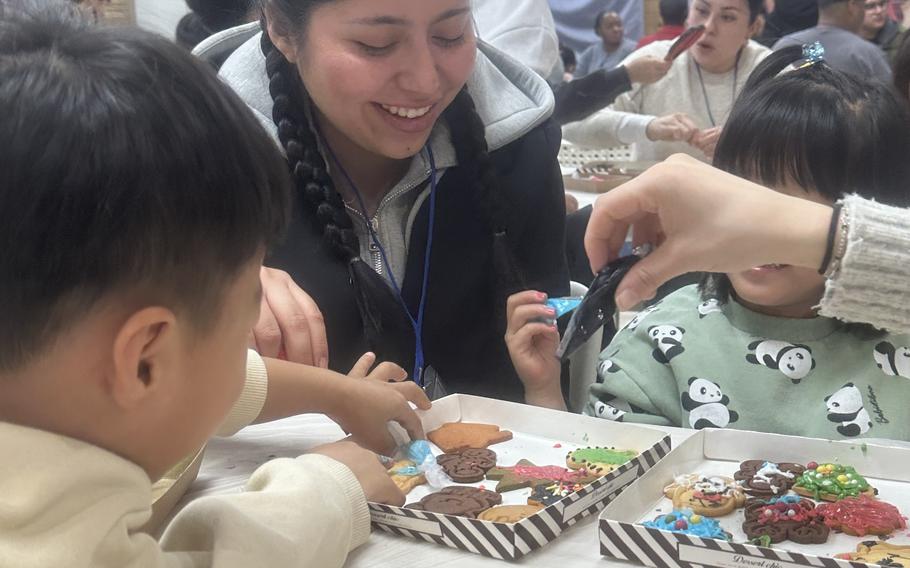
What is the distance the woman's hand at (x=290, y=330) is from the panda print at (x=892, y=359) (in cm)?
70

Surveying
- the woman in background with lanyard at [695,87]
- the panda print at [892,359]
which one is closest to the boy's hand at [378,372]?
the panda print at [892,359]

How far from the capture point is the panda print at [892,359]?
3.92 ft

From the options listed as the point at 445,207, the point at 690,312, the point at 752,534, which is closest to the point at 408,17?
the point at 445,207

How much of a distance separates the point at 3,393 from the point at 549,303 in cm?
90

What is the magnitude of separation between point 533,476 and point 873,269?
39 cm

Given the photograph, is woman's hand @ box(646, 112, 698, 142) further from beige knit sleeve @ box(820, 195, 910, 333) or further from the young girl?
beige knit sleeve @ box(820, 195, 910, 333)

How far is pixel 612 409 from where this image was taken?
1.24 metres

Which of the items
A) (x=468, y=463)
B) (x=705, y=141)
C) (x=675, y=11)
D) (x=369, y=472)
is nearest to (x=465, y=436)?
(x=468, y=463)

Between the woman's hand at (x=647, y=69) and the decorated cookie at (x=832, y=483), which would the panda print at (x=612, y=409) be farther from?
the woman's hand at (x=647, y=69)

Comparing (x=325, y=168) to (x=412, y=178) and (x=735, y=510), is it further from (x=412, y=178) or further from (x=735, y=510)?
(x=735, y=510)

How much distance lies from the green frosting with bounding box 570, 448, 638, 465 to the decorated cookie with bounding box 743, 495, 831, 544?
0.13 m

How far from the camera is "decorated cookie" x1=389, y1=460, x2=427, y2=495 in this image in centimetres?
93

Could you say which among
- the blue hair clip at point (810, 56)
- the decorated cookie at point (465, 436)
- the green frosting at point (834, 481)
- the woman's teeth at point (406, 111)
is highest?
the blue hair clip at point (810, 56)

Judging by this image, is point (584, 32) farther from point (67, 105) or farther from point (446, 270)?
point (67, 105)
